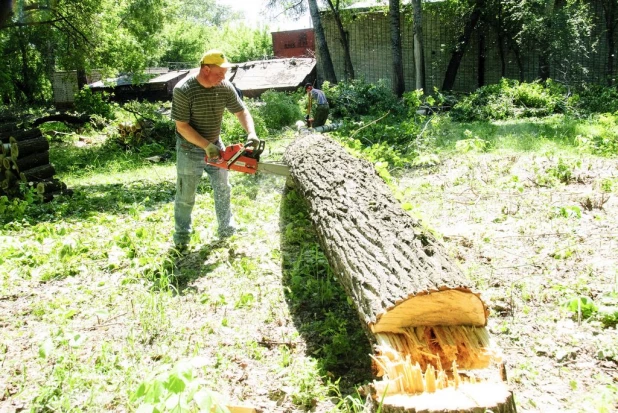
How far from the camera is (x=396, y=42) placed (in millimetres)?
16469

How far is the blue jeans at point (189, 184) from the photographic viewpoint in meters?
5.08

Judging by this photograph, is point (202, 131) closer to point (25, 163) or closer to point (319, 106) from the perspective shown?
point (25, 163)

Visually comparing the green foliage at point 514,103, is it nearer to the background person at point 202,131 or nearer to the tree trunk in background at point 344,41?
the tree trunk in background at point 344,41

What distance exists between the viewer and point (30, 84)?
1012 inches

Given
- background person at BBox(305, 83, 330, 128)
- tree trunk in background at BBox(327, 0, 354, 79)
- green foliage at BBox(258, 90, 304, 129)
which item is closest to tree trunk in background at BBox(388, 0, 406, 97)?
tree trunk in background at BBox(327, 0, 354, 79)

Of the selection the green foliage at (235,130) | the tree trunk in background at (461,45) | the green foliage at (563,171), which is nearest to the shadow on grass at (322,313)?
the green foliage at (563,171)

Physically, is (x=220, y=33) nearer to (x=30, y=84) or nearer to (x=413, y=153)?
(x=30, y=84)

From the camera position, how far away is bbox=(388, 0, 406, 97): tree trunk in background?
16.1 metres

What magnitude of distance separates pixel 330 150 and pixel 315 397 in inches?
129

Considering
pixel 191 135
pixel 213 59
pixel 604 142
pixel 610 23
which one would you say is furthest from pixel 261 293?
pixel 610 23

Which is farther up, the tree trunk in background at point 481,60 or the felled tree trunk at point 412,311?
the tree trunk in background at point 481,60

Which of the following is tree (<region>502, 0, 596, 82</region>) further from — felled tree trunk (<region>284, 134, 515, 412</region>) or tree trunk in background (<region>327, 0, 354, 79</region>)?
felled tree trunk (<region>284, 134, 515, 412</region>)

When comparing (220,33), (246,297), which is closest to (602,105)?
(246,297)

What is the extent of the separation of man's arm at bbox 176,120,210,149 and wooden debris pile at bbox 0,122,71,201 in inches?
150
